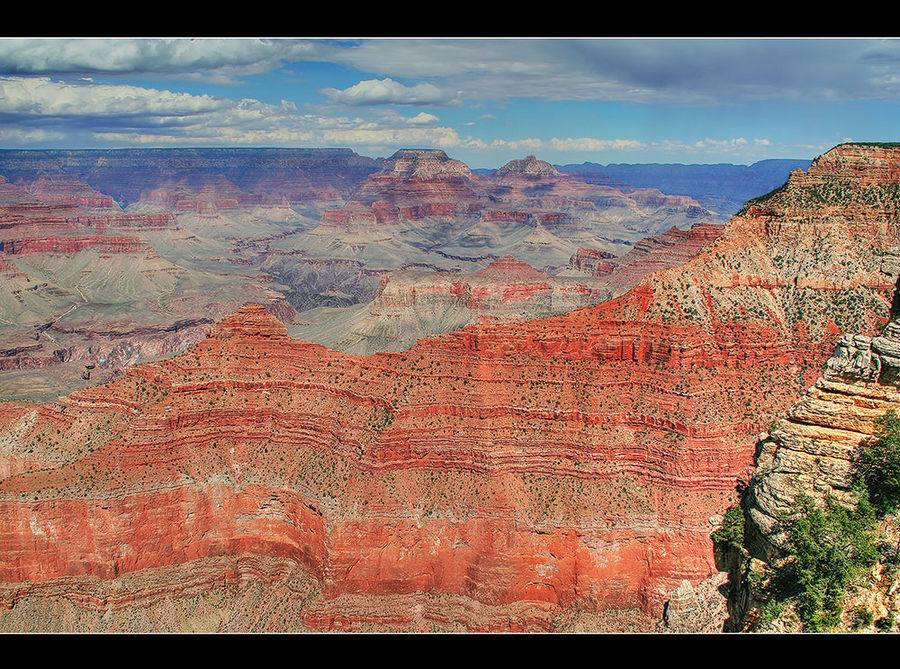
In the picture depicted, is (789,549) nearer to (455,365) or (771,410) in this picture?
(771,410)

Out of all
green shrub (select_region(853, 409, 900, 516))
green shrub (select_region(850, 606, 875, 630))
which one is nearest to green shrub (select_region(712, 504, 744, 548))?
green shrub (select_region(853, 409, 900, 516))

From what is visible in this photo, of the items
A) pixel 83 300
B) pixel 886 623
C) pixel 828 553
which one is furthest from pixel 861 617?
pixel 83 300

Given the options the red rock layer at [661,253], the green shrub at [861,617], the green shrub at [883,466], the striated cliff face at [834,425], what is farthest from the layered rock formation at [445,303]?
the green shrub at [861,617]

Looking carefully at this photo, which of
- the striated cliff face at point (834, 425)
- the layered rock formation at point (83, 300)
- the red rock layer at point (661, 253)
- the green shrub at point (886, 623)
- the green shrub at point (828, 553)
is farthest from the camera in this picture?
the layered rock formation at point (83, 300)

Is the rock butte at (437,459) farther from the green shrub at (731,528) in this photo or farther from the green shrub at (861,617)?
the green shrub at (861,617)

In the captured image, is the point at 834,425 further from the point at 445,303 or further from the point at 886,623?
the point at 445,303

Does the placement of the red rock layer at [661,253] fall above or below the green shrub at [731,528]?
above

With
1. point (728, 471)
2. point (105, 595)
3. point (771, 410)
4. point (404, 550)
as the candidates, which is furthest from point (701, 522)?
point (105, 595)

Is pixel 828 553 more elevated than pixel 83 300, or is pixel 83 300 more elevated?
pixel 828 553

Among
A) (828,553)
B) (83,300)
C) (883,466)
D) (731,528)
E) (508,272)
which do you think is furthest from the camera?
(83,300)
